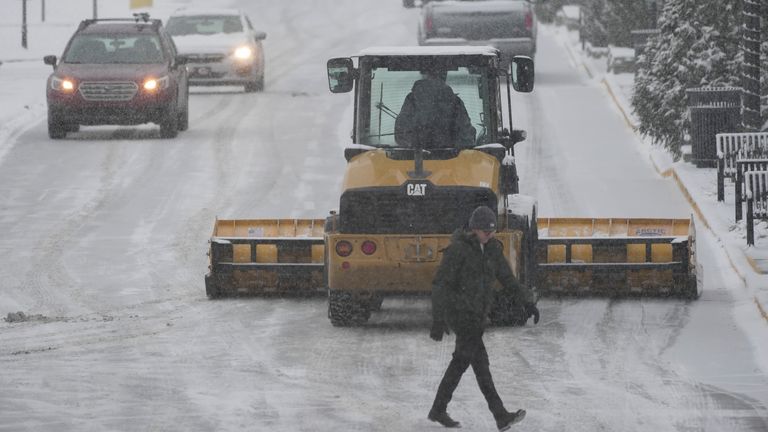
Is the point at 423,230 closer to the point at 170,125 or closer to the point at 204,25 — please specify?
the point at 170,125

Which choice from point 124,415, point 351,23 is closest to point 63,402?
point 124,415

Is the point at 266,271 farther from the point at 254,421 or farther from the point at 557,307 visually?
the point at 254,421

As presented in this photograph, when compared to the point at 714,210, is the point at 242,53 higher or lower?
higher

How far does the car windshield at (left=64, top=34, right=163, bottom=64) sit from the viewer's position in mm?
30109

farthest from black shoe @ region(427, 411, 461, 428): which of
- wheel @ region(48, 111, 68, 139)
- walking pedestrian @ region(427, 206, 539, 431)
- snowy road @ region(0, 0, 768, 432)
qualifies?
wheel @ region(48, 111, 68, 139)

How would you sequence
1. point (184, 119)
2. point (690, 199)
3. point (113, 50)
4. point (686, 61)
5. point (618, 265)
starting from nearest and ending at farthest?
point (618, 265)
point (690, 199)
point (686, 61)
point (113, 50)
point (184, 119)

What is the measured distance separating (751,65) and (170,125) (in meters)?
9.77

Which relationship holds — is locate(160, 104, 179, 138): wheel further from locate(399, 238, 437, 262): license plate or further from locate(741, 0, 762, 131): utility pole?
locate(399, 238, 437, 262): license plate

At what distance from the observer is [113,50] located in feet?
100

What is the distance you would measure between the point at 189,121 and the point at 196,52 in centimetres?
391

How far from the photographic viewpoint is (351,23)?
55812 mm

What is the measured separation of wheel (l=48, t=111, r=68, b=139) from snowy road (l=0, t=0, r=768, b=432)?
362 mm

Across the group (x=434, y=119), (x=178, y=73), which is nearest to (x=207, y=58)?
(x=178, y=73)

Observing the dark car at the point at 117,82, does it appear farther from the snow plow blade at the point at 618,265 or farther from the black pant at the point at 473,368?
the black pant at the point at 473,368
